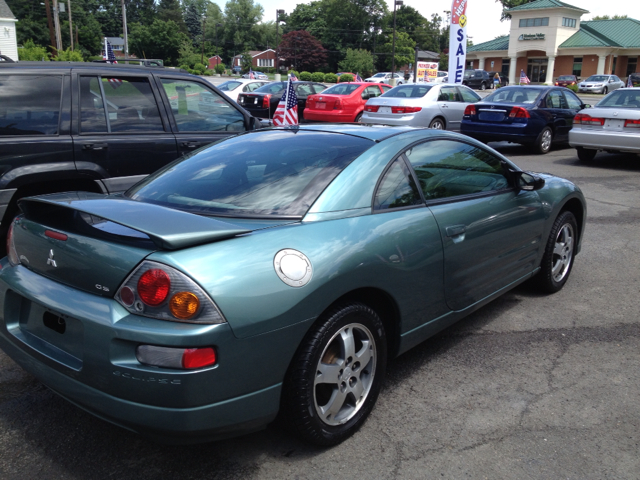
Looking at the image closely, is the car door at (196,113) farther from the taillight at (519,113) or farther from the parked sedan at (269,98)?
the parked sedan at (269,98)

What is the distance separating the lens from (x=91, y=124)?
5266 millimetres

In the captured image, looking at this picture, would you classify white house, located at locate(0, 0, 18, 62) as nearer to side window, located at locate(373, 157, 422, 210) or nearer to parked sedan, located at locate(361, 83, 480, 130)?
parked sedan, located at locate(361, 83, 480, 130)

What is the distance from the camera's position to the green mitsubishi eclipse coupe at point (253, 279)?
2295 mm

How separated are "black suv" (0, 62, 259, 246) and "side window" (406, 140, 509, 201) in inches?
115

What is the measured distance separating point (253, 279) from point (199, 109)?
13.7 feet

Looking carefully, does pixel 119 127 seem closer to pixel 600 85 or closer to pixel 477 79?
pixel 600 85

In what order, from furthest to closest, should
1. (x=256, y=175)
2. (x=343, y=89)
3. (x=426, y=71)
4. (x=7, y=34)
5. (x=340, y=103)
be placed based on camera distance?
(x=7, y=34)
(x=426, y=71)
(x=343, y=89)
(x=340, y=103)
(x=256, y=175)

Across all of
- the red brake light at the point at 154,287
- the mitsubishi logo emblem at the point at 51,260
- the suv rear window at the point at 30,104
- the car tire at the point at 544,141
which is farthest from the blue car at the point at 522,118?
the red brake light at the point at 154,287

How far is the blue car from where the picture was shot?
1309 centimetres

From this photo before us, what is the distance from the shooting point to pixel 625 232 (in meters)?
7.21

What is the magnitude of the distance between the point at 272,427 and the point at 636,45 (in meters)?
69.2

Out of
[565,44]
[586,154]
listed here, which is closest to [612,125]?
[586,154]

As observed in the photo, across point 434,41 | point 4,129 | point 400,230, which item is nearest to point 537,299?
point 400,230

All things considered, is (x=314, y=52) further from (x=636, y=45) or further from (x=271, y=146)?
(x=271, y=146)
